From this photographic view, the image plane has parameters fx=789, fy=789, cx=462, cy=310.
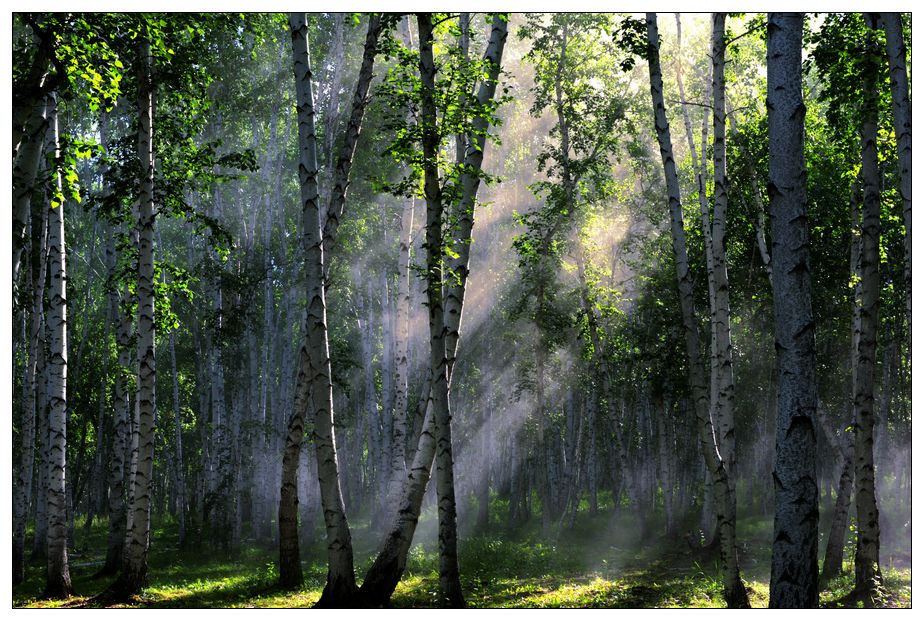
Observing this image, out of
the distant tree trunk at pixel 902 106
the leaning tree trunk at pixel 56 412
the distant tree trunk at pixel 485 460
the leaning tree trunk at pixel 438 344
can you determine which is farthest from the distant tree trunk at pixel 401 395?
the distant tree trunk at pixel 485 460

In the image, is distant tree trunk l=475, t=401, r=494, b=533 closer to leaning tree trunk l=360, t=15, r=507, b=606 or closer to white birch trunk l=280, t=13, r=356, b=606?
leaning tree trunk l=360, t=15, r=507, b=606

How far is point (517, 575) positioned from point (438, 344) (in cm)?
814

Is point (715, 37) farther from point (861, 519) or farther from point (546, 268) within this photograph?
point (546, 268)

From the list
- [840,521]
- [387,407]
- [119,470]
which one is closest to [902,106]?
[840,521]

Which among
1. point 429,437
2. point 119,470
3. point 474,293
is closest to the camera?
point 429,437

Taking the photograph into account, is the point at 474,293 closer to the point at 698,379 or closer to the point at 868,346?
the point at 868,346

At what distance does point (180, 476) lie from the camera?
26.2 m

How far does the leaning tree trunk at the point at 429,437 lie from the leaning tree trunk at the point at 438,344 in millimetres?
354

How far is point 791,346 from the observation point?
4414 millimetres

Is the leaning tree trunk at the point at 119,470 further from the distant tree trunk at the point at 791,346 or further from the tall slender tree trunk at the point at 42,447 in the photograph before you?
the distant tree trunk at the point at 791,346

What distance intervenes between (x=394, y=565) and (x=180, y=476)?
63.4 feet
